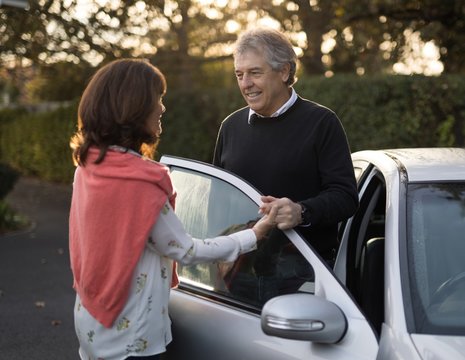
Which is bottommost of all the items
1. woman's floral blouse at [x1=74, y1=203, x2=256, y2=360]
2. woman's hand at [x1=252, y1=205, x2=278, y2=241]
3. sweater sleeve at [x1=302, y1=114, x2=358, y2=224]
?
woman's floral blouse at [x1=74, y1=203, x2=256, y2=360]

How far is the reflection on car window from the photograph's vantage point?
116 inches

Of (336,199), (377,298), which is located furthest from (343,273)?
→ (336,199)

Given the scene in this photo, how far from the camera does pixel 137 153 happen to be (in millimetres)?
2729

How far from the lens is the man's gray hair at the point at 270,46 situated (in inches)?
133

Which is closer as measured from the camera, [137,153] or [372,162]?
[137,153]

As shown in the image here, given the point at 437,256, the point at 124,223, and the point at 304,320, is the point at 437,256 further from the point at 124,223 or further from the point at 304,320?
the point at 124,223

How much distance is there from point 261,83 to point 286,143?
0.28m

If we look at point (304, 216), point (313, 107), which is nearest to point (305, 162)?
point (313, 107)

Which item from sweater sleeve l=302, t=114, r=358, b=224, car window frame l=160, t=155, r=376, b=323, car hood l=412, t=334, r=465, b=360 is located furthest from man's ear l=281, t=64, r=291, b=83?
car hood l=412, t=334, r=465, b=360

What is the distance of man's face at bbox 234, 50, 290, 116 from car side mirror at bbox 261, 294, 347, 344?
106 centimetres

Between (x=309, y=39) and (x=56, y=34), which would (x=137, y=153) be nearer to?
(x=56, y=34)

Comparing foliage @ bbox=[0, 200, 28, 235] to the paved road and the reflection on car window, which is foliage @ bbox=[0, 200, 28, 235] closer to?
the paved road

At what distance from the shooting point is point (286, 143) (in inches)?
131

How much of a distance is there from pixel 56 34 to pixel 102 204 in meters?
12.5
